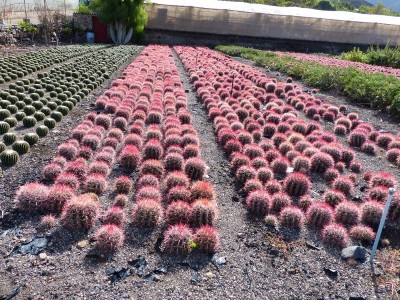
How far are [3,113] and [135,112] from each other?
365 centimetres

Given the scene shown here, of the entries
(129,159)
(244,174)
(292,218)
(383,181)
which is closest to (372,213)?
(383,181)

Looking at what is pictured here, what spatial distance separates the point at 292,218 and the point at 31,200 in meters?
4.14

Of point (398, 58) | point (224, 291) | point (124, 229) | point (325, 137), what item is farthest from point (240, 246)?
point (398, 58)

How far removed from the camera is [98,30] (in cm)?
3819

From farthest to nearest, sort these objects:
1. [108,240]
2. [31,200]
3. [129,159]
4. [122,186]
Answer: [129,159] < [122,186] < [31,200] < [108,240]

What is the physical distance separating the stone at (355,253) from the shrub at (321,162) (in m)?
2.83

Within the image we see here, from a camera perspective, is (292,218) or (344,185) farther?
(344,185)

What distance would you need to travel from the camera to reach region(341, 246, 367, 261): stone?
4.99 meters

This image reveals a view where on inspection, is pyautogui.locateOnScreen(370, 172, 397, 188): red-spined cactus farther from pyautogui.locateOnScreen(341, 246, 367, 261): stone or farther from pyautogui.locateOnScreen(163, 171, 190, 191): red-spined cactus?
pyautogui.locateOnScreen(163, 171, 190, 191): red-spined cactus

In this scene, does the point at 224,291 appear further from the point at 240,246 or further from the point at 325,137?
the point at 325,137

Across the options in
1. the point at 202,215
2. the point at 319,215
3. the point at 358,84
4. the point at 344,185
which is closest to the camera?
the point at 202,215

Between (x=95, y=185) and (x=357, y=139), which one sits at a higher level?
(x=357, y=139)

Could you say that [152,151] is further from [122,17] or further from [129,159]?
[122,17]

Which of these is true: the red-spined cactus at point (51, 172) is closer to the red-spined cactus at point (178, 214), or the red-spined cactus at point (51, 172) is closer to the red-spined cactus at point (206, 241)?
the red-spined cactus at point (178, 214)
